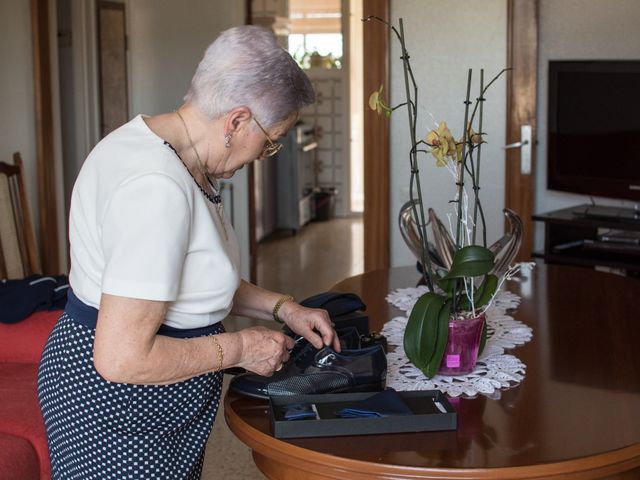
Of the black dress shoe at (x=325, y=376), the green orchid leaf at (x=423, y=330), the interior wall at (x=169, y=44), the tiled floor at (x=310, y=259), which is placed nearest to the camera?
the black dress shoe at (x=325, y=376)

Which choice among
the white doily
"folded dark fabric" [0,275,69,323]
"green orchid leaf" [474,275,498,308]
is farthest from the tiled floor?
"green orchid leaf" [474,275,498,308]

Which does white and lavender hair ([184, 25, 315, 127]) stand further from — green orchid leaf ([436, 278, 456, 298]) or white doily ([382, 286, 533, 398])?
white doily ([382, 286, 533, 398])

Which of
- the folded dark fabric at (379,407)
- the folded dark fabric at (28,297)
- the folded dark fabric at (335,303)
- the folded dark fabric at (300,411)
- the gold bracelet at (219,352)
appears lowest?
the folded dark fabric at (28,297)

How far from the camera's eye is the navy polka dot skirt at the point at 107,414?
1.70 m

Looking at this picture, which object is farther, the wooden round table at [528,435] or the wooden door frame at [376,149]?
the wooden door frame at [376,149]

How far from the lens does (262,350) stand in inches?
67.1

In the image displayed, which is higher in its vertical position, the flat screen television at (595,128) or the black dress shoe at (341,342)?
the flat screen television at (595,128)

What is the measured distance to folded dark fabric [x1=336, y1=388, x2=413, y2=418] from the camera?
166 centimetres

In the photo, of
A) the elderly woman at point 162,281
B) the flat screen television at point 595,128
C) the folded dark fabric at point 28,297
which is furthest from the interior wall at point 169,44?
the elderly woman at point 162,281

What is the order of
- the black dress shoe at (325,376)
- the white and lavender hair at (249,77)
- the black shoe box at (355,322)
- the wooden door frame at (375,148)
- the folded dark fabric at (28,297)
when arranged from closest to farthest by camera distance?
the white and lavender hair at (249,77), the black dress shoe at (325,376), the black shoe box at (355,322), the folded dark fabric at (28,297), the wooden door frame at (375,148)

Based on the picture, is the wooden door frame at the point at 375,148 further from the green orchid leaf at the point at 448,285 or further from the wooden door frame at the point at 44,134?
the green orchid leaf at the point at 448,285

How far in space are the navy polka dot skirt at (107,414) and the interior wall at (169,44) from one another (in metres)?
3.73

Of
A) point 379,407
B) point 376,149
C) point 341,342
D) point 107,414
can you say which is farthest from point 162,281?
point 376,149

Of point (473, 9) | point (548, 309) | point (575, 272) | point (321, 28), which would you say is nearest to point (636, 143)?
point (473, 9)
